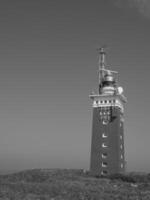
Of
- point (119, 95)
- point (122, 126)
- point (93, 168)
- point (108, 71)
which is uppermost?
point (108, 71)

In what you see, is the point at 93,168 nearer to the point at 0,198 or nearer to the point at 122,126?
the point at 122,126

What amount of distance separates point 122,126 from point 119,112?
325cm

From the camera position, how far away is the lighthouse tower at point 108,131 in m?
46.1

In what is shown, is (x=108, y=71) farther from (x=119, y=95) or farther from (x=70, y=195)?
(x=70, y=195)

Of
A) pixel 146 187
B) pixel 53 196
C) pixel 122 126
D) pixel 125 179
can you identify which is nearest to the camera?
pixel 53 196

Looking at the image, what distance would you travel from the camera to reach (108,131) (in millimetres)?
47344

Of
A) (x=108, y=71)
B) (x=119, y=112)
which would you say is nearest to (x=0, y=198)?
(x=119, y=112)

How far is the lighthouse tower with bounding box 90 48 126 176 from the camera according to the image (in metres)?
46.1

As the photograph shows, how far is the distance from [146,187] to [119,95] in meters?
19.3

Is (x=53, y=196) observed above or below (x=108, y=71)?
below

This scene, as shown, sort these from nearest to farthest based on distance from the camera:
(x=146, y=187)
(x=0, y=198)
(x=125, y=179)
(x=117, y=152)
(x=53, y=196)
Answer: (x=0, y=198) < (x=53, y=196) < (x=146, y=187) < (x=125, y=179) < (x=117, y=152)

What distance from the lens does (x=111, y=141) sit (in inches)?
1838

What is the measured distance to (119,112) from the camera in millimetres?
48531

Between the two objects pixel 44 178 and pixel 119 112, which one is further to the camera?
pixel 119 112
